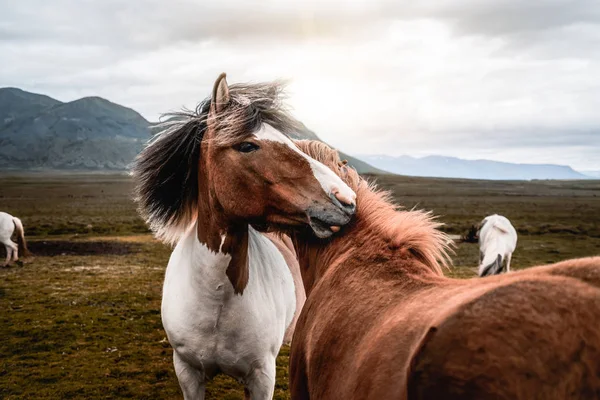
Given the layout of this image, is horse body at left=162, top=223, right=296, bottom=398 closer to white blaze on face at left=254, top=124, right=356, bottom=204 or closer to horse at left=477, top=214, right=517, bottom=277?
white blaze on face at left=254, top=124, right=356, bottom=204

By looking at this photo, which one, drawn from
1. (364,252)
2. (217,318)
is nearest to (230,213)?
(217,318)

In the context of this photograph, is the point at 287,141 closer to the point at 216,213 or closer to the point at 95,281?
the point at 216,213

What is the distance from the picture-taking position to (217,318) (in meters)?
3.59

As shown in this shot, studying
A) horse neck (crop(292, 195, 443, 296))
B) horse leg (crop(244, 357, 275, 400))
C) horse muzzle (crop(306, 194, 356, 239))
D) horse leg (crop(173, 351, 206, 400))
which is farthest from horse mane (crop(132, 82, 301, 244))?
horse leg (crop(244, 357, 275, 400))

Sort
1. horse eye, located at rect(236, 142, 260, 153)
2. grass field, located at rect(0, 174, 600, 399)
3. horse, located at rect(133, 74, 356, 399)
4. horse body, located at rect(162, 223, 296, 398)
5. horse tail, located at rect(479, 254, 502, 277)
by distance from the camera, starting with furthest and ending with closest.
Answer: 1. horse tail, located at rect(479, 254, 502, 277)
2. grass field, located at rect(0, 174, 600, 399)
3. horse body, located at rect(162, 223, 296, 398)
4. horse eye, located at rect(236, 142, 260, 153)
5. horse, located at rect(133, 74, 356, 399)

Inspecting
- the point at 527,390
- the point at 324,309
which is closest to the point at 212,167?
the point at 324,309

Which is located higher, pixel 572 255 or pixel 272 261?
pixel 272 261

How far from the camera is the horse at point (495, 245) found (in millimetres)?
12312

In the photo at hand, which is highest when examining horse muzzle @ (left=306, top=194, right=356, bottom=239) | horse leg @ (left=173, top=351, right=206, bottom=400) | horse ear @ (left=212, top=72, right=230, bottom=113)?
horse ear @ (left=212, top=72, right=230, bottom=113)

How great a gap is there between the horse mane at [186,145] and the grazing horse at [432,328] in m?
1.15

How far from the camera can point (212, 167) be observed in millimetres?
3201

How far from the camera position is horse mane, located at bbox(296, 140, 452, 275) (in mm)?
2385

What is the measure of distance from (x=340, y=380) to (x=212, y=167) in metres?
1.79

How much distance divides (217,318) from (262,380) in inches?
29.5
